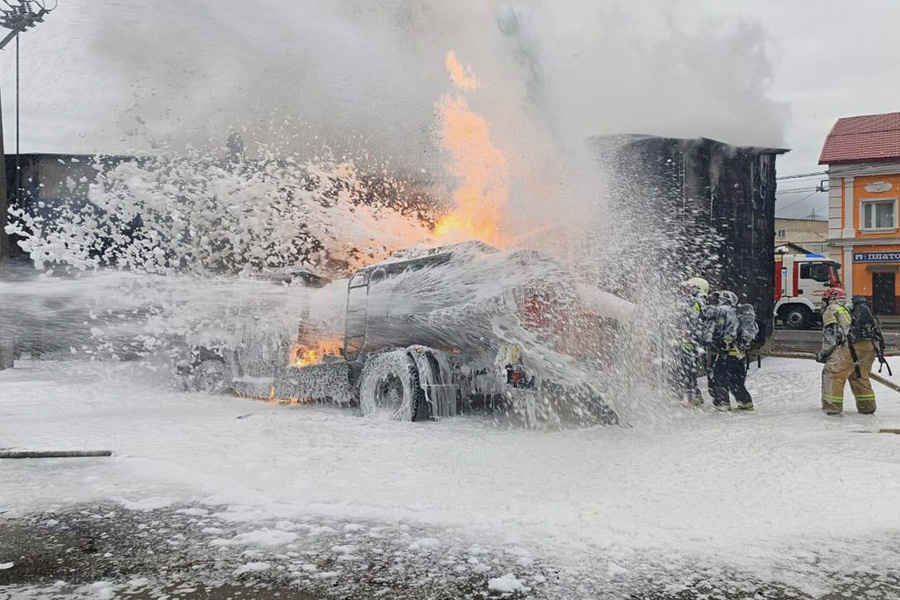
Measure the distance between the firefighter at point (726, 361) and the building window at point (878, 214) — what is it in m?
24.5

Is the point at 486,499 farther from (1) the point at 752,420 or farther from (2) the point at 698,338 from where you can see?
(2) the point at 698,338

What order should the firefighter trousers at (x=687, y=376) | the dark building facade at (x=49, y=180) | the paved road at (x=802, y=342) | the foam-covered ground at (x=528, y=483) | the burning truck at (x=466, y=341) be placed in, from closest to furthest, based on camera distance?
the foam-covered ground at (x=528, y=483) < the burning truck at (x=466, y=341) < the firefighter trousers at (x=687, y=376) < the dark building facade at (x=49, y=180) < the paved road at (x=802, y=342)

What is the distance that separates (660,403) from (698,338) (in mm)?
1080

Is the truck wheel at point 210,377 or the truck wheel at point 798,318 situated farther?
the truck wheel at point 798,318

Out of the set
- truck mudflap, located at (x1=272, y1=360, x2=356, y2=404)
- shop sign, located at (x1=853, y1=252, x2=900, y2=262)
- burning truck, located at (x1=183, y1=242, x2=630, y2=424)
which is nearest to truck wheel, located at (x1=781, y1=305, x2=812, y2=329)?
shop sign, located at (x1=853, y1=252, x2=900, y2=262)

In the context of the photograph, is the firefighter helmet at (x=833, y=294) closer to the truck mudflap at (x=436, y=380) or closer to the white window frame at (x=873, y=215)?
the truck mudflap at (x=436, y=380)

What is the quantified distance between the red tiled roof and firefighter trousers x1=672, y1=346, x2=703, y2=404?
2442cm

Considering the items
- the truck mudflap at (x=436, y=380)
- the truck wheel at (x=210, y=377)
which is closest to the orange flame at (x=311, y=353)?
the truck wheel at (x=210, y=377)

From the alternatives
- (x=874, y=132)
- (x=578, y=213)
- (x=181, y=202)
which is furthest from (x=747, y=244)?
(x=874, y=132)

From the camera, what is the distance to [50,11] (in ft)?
27.0

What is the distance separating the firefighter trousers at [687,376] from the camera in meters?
8.68

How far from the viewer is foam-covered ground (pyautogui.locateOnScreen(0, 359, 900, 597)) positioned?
3.80 metres

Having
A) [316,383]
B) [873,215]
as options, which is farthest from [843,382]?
[873,215]

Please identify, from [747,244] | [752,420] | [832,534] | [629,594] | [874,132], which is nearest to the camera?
[629,594]
